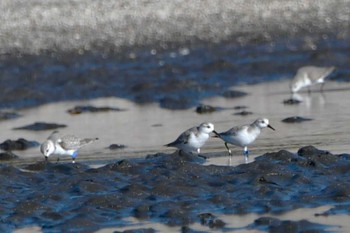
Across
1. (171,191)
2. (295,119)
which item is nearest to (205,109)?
(295,119)

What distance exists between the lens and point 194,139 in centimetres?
1566

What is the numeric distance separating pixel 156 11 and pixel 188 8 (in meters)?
0.83

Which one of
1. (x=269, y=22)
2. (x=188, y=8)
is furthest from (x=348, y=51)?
(x=188, y=8)

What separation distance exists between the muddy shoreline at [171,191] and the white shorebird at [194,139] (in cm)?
92

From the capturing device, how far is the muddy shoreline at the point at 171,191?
1194 centimetres

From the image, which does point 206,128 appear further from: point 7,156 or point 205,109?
point 205,109

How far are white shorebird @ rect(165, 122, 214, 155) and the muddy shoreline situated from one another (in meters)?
0.92

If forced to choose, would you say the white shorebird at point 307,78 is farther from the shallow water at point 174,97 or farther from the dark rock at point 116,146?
the dark rock at point 116,146

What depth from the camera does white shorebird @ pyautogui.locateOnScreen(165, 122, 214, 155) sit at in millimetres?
15656

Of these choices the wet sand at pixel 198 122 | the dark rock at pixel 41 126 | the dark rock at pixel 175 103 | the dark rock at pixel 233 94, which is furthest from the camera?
the dark rock at pixel 233 94

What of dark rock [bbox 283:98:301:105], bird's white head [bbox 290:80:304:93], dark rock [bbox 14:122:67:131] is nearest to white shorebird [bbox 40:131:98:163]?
dark rock [bbox 14:122:67:131]

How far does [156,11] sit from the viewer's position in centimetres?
3058

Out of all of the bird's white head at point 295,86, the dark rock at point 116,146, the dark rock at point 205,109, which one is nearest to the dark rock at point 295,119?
the dark rock at point 205,109

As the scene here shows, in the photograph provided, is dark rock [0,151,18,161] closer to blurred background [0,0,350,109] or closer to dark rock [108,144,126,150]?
dark rock [108,144,126,150]
